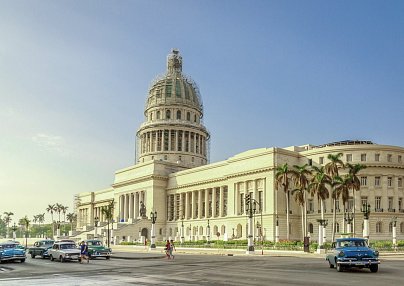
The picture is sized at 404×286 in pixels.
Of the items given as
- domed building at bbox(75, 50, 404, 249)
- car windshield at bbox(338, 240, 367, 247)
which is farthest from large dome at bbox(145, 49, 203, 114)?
car windshield at bbox(338, 240, 367, 247)

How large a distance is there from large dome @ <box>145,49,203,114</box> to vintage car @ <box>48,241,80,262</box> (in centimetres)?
9991

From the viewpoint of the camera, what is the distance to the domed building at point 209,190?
8419cm

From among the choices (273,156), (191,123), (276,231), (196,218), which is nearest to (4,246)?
(276,231)

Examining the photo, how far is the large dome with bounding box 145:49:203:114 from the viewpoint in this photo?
14312 centimetres

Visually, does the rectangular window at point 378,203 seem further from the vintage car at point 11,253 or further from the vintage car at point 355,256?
the vintage car at point 11,253

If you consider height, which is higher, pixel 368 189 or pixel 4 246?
pixel 368 189

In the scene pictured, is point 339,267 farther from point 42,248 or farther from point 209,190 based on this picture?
point 209,190

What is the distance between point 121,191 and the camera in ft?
435

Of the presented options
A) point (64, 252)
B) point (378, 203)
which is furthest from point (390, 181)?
point (64, 252)

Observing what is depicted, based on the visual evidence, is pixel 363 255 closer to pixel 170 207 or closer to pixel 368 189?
pixel 368 189

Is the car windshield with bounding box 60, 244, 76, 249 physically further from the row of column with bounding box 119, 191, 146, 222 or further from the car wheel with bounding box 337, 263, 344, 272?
the row of column with bounding box 119, 191, 146, 222

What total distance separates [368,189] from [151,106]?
75528 mm

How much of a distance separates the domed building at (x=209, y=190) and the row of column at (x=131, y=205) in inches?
9.7

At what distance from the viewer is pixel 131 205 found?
128 meters
